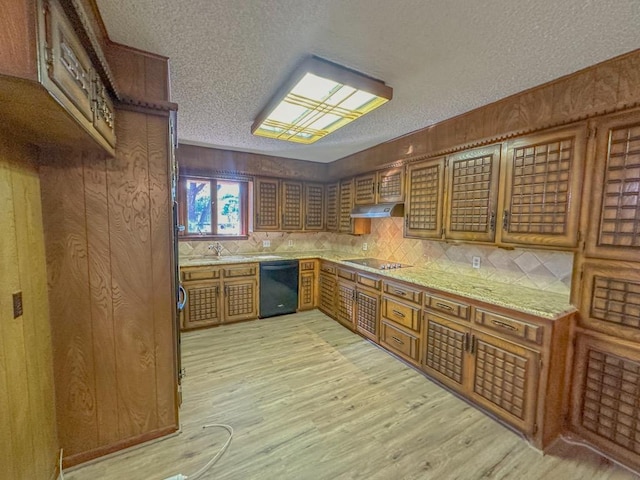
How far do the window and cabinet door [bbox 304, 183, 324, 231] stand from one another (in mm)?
1003

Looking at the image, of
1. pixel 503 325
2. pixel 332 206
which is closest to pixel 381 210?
pixel 332 206

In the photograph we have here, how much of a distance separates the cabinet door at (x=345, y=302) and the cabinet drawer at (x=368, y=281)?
0.18 metres

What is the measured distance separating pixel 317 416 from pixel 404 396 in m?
0.79

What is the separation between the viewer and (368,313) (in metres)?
3.31

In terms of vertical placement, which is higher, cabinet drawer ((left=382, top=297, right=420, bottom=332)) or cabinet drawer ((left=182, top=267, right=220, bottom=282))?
cabinet drawer ((left=182, top=267, right=220, bottom=282))

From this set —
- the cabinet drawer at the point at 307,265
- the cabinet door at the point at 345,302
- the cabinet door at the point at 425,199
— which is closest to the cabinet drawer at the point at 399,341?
the cabinet door at the point at 345,302

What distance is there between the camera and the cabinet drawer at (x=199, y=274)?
3.47 meters

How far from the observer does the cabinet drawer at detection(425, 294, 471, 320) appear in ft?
7.28

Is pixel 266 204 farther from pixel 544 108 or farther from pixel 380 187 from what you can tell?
pixel 544 108

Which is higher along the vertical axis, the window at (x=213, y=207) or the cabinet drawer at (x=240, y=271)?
the window at (x=213, y=207)

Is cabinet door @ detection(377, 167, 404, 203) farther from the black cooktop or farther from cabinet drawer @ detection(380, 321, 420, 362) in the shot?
cabinet drawer @ detection(380, 321, 420, 362)

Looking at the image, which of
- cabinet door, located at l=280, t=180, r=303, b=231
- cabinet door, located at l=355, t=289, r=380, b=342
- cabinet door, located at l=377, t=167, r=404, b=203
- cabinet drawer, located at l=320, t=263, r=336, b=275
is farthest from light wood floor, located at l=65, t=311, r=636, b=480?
cabinet door, located at l=280, t=180, r=303, b=231

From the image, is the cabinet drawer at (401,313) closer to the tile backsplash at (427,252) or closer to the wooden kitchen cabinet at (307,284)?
the tile backsplash at (427,252)

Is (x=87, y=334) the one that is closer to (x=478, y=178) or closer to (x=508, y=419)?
(x=508, y=419)
